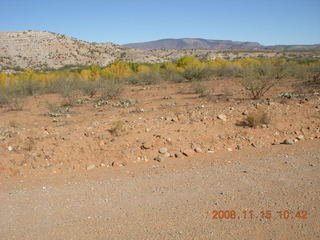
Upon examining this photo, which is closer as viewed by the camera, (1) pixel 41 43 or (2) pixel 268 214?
(2) pixel 268 214

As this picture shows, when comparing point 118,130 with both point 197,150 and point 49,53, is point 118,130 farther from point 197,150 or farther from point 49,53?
point 49,53

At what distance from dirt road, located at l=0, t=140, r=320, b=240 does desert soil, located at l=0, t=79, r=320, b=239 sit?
1 cm

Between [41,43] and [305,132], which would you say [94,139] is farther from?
[41,43]

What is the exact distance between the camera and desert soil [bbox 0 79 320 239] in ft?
12.5

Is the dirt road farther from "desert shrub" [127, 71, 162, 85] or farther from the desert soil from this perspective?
"desert shrub" [127, 71, 162, 85]

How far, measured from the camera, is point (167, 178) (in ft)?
17.9

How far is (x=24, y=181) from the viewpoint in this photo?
19.5 ft

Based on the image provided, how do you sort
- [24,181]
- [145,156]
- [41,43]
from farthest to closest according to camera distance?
[41,43] < [145,156] < [24,181]

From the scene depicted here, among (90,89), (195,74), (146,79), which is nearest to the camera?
(90,89)

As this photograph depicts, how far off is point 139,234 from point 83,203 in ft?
4.32

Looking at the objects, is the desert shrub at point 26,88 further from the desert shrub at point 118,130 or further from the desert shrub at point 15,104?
the desert shrub at point 118,130

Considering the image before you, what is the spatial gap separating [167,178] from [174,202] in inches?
40.9

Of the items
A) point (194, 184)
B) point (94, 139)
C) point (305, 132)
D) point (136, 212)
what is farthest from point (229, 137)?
point (136, 212)
